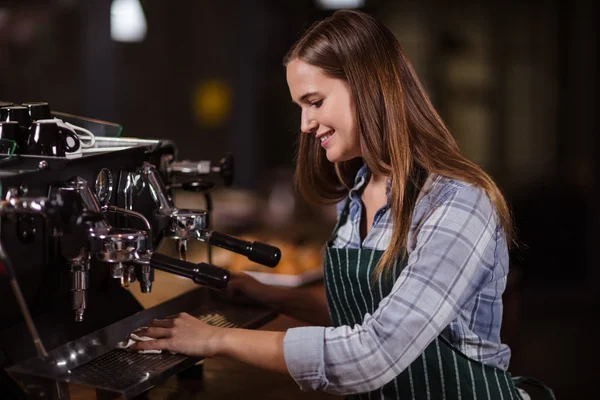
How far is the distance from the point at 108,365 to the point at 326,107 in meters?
0.57

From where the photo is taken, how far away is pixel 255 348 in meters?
1.22

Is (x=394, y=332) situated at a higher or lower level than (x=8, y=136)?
lower

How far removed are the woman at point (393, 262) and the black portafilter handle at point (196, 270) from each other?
4.7 inches

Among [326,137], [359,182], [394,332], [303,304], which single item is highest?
[326,137]

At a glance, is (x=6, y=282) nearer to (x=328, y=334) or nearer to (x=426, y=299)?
(x=328, y=334)

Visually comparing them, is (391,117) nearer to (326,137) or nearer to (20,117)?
(326,137)

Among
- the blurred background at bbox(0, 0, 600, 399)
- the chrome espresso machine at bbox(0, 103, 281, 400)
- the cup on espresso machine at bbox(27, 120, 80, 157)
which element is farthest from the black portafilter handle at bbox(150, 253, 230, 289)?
the blurred background at bbox(0, 0, 600, 399)

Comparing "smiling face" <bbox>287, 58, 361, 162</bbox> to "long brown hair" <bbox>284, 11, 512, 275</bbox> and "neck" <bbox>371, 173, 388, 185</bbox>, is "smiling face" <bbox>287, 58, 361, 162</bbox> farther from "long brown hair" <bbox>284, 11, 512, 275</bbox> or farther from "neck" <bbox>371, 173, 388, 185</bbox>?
"neck" <bbox>371, 173, 388, 185</bbox>

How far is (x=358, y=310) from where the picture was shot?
1.43 m

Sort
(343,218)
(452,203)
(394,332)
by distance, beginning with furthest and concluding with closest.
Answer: (343,218)
(452,203)
(394,332)

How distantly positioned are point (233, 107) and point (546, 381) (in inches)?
97.1

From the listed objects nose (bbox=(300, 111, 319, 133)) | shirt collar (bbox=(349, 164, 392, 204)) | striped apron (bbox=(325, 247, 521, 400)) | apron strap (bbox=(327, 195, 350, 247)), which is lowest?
striped apron (bbox=(325, 247, 521, 400))

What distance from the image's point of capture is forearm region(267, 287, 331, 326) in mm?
1657

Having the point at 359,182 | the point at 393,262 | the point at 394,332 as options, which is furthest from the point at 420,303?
the point at 359,182
